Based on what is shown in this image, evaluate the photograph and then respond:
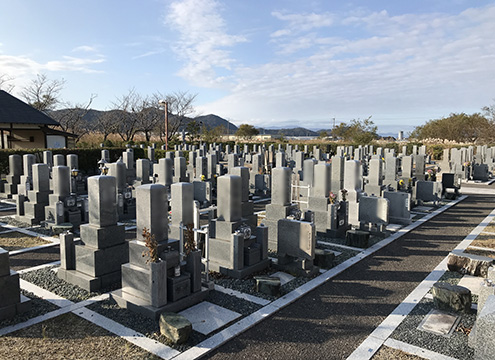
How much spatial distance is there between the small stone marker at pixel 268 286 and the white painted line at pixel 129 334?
85.7 inches

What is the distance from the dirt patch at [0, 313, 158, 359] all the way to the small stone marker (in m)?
2.42

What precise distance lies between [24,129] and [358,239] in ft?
92.3

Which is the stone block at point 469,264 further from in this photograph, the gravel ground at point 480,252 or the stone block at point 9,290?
the stone block at point 9,290

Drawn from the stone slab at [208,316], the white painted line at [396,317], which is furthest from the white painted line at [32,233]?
the white painted line at [396,317]

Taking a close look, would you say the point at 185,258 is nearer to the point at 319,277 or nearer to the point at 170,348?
the point at 170,348

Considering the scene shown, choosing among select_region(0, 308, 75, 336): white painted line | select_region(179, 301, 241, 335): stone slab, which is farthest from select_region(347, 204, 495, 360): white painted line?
select_region(0, 308, 75, 336): white painted line

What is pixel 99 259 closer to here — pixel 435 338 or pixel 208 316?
pixel 208 316

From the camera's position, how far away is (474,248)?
941cm

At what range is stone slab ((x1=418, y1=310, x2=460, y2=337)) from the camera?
5281 millimetres

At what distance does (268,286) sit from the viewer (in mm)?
6484

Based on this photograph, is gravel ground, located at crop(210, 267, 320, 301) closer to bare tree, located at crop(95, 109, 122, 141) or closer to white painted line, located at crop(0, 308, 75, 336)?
white painted line, located at crop(0, 308, 75, 336)

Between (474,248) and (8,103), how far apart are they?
3243 cm

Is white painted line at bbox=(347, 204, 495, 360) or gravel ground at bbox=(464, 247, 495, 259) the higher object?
gravel ground at bbox=(464, 247, 495, 259)

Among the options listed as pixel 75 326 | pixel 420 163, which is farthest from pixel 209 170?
pixel 75 326
